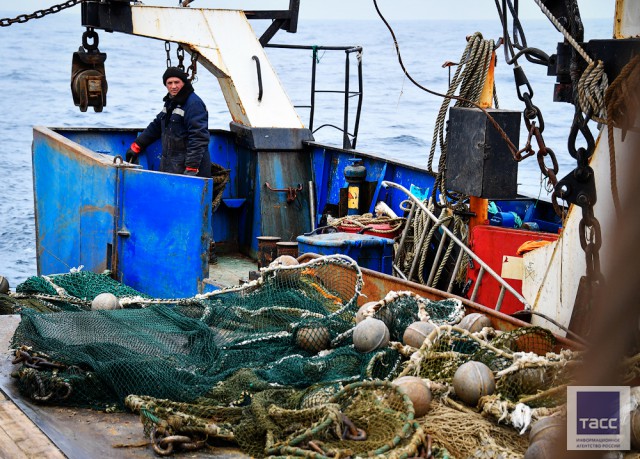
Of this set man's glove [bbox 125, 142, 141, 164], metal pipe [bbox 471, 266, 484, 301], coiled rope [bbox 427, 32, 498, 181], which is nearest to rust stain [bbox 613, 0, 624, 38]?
metal pipe [bbox 471, 266, 484, 301]

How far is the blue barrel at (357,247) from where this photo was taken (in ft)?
24.1

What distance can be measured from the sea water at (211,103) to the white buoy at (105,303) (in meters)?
2.93

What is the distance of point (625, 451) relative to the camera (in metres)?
3.22

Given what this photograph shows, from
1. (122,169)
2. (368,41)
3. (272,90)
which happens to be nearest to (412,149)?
(272,90)

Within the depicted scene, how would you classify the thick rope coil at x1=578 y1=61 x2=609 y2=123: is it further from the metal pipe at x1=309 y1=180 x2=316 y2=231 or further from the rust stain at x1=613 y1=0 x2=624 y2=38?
the metal pipe at x1=309 y1=180 x2=316 y2=231

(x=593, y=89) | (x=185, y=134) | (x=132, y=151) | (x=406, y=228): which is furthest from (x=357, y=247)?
(x=593, y=89)

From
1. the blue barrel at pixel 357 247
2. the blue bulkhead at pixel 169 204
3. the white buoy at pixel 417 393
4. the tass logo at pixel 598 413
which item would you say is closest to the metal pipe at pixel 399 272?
the blue barrel at pixel 357 247

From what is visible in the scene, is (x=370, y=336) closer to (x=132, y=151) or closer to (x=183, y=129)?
(x=183, y=129)

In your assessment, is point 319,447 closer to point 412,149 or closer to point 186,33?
point 186,33

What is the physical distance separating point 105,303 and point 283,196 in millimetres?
4355

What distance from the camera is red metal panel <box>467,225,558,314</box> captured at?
6297 mm

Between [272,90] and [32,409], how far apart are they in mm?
6560

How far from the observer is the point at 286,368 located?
14.0 feet

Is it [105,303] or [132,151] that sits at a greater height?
[132,151]
